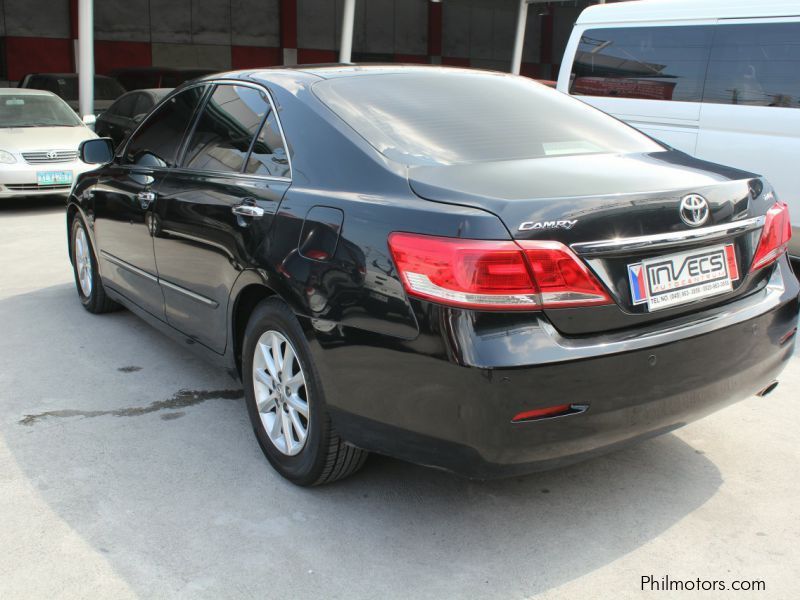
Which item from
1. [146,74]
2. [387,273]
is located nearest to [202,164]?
[387,273]

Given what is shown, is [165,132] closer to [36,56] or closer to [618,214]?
[618,214]

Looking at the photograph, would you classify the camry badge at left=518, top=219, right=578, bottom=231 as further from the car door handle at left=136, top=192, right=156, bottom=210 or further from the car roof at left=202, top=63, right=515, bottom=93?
the car door handle at left=136, top=192, right=156, bottom=210

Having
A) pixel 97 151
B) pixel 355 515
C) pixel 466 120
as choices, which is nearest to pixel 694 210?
pixel 466 120

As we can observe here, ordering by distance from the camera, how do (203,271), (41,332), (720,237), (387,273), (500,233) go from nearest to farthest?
(500,233) → (387,273) → (720,237) → (203,271) → (41,332)

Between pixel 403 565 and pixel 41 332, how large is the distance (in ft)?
11.2

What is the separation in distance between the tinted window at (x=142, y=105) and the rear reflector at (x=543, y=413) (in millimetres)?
12528

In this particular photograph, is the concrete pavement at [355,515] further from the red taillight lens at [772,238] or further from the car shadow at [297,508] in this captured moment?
the red taillight lens at [772,238]

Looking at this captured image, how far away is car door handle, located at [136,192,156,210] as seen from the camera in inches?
163

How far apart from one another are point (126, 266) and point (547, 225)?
2.92 metres

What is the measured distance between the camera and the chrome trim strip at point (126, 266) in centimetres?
428

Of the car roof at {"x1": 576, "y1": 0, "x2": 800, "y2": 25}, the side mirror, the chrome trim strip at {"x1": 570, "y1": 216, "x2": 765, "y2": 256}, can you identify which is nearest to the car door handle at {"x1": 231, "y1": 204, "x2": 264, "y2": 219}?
the chrome trim strip at {"x1": 570, "y1": 216, "x2": 765, "y2": 256}

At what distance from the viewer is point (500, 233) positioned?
2.42 metres

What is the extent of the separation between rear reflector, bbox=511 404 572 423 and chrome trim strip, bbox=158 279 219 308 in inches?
63.4

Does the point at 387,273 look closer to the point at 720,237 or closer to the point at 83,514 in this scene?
the point at 720,237
